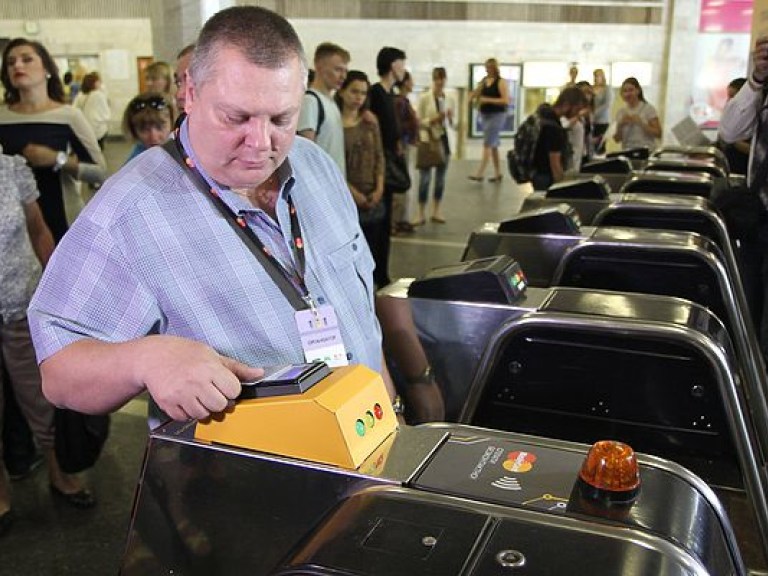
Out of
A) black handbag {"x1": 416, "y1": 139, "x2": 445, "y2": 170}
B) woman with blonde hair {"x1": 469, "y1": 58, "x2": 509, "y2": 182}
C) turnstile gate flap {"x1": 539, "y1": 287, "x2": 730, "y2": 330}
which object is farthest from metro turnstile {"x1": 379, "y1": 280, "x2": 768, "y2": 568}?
woman with blonde hair {"x1": 469, "y1": 58, "x2": 509, "y2": 182}

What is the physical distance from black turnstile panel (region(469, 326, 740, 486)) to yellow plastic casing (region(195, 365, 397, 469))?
1044 mm

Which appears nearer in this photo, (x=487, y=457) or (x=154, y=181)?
(x=487, y=457)

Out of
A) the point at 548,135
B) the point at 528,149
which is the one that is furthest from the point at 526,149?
the point at 548,135

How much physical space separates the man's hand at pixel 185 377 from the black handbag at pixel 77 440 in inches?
66.4

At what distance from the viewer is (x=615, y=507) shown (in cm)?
106

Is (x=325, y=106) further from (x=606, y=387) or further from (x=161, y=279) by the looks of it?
(x=161, y=279)

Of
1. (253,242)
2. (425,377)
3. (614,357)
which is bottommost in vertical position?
(425,377)

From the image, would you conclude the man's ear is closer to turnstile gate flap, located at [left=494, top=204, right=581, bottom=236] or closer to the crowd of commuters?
the crowd of commuters

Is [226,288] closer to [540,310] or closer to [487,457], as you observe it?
[487,457]

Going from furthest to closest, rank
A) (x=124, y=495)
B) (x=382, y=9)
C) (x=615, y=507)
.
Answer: (x=382, y=9) < (x=124, y=495) < (x=615, y=507)

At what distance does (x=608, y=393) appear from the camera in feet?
7.15

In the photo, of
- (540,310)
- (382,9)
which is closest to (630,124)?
(382,9)

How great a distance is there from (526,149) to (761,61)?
7.73ft

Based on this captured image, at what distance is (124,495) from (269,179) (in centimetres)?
171
